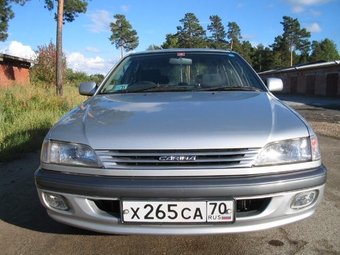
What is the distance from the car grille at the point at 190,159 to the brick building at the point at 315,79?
2684 cm

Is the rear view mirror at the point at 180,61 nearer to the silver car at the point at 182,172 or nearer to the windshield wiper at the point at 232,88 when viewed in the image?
the windshield wiper at the point at 232,88

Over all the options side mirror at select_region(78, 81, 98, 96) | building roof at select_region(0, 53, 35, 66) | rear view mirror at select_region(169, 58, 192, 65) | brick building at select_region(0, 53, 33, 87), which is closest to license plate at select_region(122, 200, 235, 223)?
side mirror at select_region(78, 81, 98, 96)

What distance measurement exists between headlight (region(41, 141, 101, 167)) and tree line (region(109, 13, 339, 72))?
42.7m

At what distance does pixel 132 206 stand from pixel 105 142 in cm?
42

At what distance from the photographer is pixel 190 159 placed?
182cm

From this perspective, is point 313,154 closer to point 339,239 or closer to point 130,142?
point 339,239

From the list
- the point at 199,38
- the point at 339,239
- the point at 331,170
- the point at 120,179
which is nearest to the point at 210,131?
the point at 120,179

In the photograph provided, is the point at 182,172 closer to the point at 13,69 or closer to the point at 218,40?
the point at 13,69

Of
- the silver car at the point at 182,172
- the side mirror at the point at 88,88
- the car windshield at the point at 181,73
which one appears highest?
the car windshield at the point at 181,73

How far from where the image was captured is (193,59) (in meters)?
3.42

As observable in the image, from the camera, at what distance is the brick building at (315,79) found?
87.9 feet

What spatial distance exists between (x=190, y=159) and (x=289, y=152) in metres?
0.64

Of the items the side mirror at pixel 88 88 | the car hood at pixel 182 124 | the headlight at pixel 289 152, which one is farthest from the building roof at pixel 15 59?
the headlight at pixel 289 152

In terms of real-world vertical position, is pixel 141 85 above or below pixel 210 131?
above
